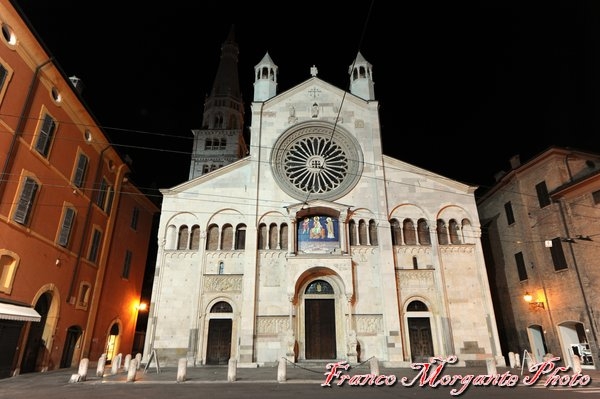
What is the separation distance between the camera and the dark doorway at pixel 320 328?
59.2ft

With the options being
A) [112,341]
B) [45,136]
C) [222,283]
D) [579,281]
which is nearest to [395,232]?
[579,281]

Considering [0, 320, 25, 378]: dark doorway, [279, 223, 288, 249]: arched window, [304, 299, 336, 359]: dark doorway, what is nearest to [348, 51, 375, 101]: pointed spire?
[279, 223, 288, 249]: arched window

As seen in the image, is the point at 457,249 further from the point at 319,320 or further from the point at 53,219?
the point at 53,219

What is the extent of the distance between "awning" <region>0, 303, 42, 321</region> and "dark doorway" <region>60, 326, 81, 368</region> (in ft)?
14.5

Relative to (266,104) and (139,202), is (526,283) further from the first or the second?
(139,202)

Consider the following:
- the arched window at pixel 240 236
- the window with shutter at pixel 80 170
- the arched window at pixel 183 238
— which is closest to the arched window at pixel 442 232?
the arched window at pixel 240 236

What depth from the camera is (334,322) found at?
18.7 m

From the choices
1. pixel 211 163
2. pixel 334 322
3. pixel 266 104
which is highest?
pixel 211 163

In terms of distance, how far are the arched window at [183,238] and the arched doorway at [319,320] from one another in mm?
7154

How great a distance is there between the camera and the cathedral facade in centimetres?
1798

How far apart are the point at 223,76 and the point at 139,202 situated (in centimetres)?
2618

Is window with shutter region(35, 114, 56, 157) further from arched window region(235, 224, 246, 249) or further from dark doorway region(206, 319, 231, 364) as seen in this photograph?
dark doorway region(206, 319, 231, 364)

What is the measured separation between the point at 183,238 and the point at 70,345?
7315 millimetres

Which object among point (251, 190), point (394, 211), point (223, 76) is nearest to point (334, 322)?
point (394, 211)
